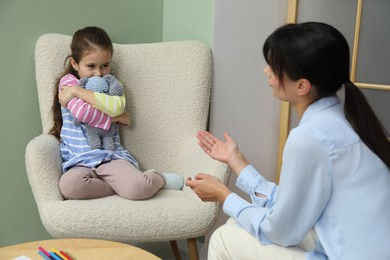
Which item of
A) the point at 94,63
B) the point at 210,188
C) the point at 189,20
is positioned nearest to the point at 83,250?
the point at 210,188

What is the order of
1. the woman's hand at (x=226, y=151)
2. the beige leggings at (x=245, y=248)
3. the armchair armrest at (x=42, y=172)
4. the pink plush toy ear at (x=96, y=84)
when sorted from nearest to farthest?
the beige leggings at (x=245, y=248), the woman's hand at (x=226, y=151), the armchair armrest at (x=42, y=172), the pink plush toy ear at (x=96, y=84)

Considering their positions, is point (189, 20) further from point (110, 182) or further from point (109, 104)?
point (110, 182)

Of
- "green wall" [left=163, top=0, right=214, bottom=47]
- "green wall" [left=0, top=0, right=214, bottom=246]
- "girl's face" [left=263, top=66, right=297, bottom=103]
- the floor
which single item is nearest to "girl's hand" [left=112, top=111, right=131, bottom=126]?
"green wall" [left=0, top=0, right=214, bottom=246]

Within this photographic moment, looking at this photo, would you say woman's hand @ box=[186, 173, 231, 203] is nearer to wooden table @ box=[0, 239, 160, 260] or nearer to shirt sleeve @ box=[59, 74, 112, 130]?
wooden table @ box=[0, 239, 160, 260]

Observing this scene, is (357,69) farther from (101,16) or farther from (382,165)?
(101,16)

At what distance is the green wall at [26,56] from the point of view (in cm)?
191

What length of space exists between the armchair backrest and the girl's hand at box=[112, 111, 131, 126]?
0.24ft

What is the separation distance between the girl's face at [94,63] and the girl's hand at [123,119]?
0.58ft

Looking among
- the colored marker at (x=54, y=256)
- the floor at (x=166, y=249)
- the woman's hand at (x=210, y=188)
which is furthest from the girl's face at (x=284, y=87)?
the floor at (x=166, y=249)

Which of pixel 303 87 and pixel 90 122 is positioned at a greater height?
pixel 303 87

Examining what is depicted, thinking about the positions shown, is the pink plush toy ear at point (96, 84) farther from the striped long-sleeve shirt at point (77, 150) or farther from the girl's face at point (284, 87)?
the girl's face at point (284, 87)

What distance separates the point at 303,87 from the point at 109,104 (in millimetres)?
901

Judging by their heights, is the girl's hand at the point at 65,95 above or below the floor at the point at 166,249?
above

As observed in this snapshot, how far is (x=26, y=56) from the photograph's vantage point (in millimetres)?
1949
